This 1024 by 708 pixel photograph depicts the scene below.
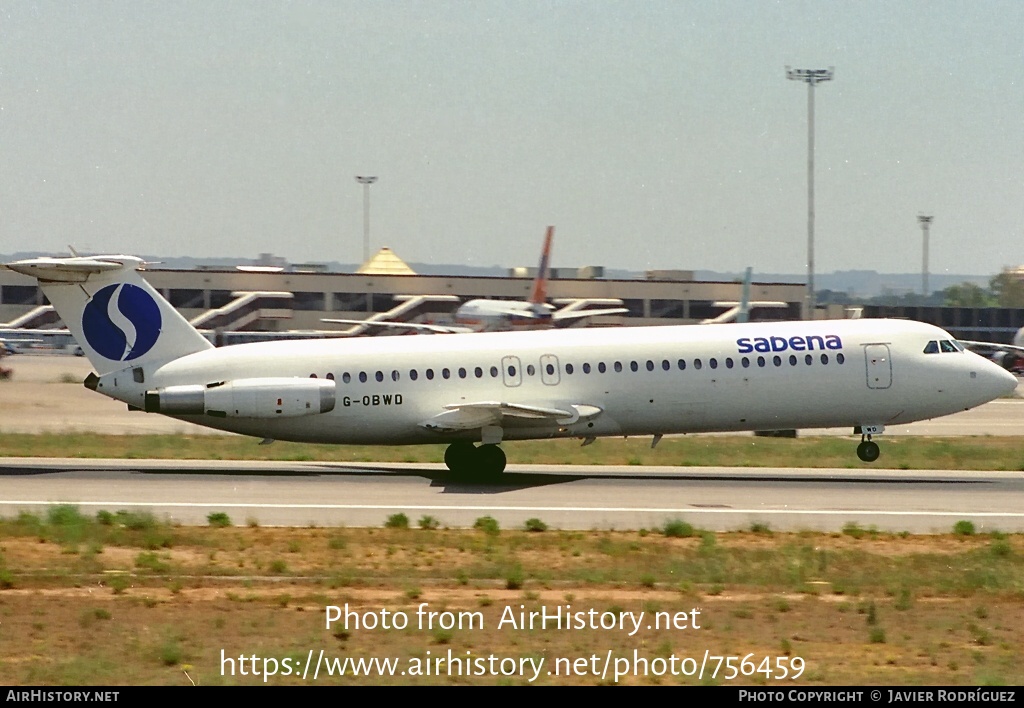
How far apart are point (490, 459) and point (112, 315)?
8.67 meters

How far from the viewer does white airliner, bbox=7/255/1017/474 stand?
92.9ft

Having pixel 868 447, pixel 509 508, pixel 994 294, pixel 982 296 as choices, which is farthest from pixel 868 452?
pixel 982 296

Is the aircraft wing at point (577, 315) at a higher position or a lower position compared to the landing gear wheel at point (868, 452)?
higher

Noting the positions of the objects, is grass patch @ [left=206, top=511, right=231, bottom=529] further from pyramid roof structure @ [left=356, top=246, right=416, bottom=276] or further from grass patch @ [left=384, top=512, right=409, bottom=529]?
pyramid roof structure @ [left=356, top=246, right=416, bottom=276]

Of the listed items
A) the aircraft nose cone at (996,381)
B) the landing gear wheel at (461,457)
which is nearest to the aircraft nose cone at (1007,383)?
the aircraft nose cone at (996,381)

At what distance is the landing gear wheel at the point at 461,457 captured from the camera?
28.5 metres

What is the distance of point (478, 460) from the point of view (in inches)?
1117

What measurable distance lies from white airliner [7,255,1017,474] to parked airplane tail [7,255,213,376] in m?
0.03

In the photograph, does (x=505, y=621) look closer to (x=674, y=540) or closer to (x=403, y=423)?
(x=674, y=540)

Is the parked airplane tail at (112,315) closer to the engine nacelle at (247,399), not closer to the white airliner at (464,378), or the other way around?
the white airliner at (464,378)

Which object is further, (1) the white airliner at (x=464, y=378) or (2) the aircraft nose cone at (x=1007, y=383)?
(2) the aircraft nose cone at (x=1007, y=383)

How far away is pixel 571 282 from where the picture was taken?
4085 inches

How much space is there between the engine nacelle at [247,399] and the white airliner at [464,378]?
3 cm

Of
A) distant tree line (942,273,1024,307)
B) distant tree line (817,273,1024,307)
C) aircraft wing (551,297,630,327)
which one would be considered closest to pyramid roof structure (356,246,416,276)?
aircraft wing (551,297,630,327)
